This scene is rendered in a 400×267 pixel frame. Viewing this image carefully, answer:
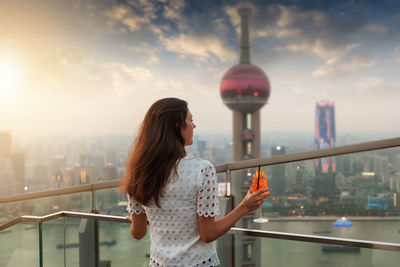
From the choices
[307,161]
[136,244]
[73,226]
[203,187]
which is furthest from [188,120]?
[307,161]

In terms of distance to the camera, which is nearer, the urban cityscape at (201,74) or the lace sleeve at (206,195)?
the lace sleeve at (206,195)

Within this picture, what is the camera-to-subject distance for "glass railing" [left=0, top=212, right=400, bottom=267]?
1.61m

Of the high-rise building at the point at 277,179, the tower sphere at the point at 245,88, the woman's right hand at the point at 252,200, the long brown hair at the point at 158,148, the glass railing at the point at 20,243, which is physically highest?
the tower sphere at the point at 245,88

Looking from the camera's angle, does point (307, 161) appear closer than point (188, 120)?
No

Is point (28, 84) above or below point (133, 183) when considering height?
above

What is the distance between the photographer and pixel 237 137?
56469 millimetres

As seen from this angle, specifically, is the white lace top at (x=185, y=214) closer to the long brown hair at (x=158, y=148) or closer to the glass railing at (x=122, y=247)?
the long brown hair at (x=158, y=148)

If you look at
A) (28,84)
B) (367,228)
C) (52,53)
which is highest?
(52,53)

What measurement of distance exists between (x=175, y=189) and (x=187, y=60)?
6533 cm

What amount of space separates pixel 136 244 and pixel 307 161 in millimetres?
1137

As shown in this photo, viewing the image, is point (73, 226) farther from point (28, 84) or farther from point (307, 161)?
point (28, 84)

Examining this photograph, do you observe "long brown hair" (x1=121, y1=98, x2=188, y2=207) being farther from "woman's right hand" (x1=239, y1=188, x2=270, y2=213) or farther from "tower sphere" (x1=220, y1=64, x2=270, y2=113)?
"tower sphere" (x1=220, y1=64, x2=270, y2=113)

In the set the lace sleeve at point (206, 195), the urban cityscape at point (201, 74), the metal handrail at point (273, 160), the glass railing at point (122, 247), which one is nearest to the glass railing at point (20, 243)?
the glass railing at point (122, 247)

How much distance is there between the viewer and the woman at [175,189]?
3.52 ft
